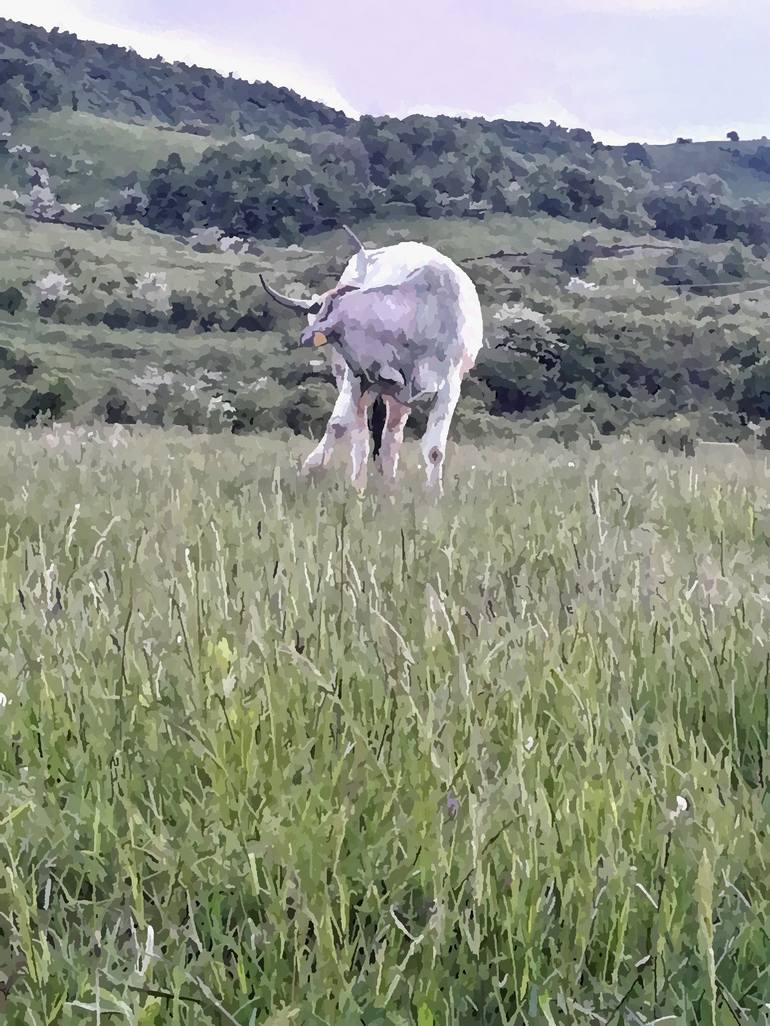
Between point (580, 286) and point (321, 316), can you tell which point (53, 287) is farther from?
point (321, 316)

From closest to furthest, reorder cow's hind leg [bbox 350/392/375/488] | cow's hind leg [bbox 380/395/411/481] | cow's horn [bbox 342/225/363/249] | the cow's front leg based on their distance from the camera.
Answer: cow's horn [bbox 342/225/363/249]
cow's hind leg [bbox 350/392/375/488]
the cow's front leg
cow's hind leg [bbox 380/395/411/481]

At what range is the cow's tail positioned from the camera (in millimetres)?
8242

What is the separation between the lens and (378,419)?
8.30 m

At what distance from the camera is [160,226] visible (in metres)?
44.8

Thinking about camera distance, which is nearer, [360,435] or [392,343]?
[392,343]

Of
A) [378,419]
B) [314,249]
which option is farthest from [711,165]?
[378,419]

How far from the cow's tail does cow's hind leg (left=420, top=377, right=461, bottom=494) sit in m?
0.75

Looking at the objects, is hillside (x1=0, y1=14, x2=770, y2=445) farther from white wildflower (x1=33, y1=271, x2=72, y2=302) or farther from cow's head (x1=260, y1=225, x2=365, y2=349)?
cow's head (x1=260, y1=225, x2=365, y2=349)

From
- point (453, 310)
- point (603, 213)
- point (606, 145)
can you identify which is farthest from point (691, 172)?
point (453, 310)

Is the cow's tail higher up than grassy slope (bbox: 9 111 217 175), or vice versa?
grassy slope (bbox: 9 111 217 175)

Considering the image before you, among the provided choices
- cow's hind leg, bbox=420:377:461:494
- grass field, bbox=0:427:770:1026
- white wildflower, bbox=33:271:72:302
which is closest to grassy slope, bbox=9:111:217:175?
white wildflower, bbox=33:271:72:302

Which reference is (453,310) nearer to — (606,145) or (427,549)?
(427,549)

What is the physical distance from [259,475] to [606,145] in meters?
59.7

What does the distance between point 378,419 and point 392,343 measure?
1.10 metres
